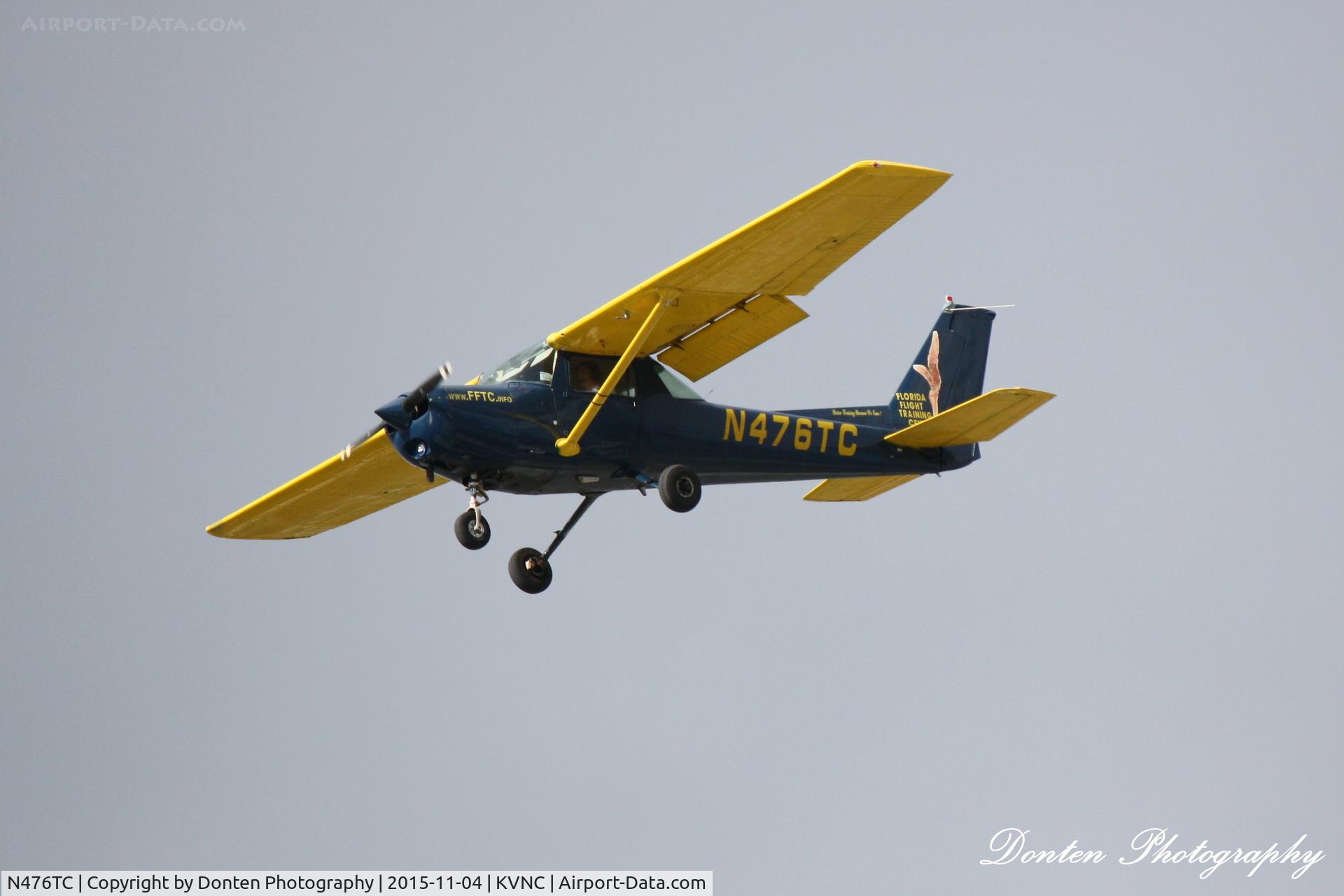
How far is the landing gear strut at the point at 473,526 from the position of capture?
20578 millimetres

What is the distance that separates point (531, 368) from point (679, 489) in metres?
2.09

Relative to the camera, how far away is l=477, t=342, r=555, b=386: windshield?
2044cm

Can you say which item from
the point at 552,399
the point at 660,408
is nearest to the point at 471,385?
the point at 552,399

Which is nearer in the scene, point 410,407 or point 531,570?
point 410,407

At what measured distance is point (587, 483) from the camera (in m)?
21.0

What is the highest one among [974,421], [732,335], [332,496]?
[732,335]

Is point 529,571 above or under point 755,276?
under

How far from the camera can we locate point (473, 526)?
2064 centimetres

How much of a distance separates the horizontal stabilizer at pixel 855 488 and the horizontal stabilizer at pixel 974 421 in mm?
595

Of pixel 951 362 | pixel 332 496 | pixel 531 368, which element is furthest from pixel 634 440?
pixel 951 362

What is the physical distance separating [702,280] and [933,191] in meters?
2.79

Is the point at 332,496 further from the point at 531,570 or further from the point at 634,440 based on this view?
the point at 634,440

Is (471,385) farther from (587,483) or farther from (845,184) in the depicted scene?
(845,184)

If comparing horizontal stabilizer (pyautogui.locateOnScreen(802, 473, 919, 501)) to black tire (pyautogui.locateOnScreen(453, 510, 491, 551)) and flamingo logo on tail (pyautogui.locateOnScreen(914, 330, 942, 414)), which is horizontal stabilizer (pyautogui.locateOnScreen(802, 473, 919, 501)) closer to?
flamingo logo on tail (pyautogui.locateOnScreen(914, 330, 942, 414))
